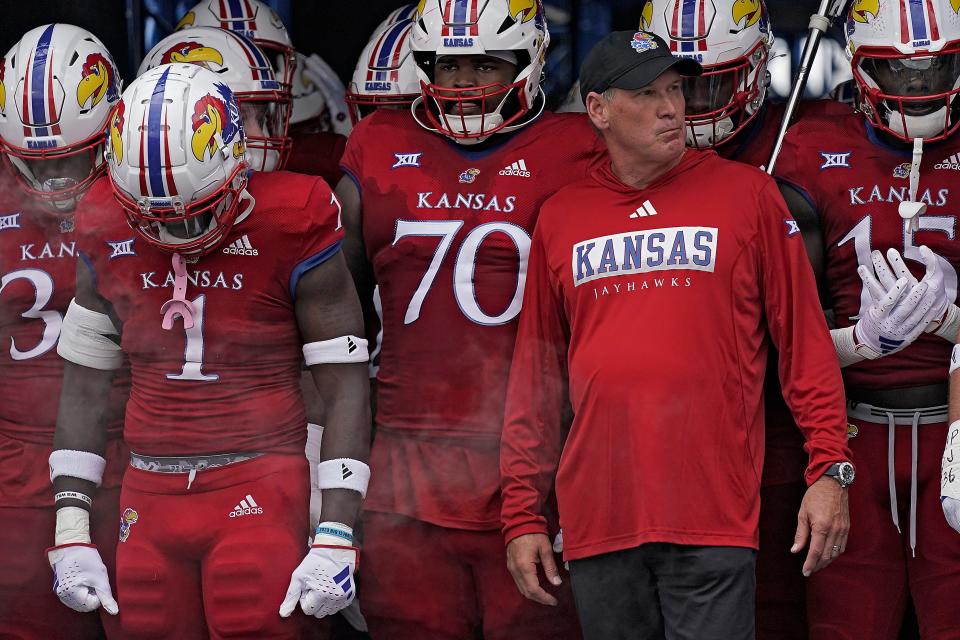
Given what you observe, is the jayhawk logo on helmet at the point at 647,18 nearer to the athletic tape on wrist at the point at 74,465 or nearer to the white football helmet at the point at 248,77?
the white football helmet at the point at 248,77

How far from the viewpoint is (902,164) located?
12.6ft

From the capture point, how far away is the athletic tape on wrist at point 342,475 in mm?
3723

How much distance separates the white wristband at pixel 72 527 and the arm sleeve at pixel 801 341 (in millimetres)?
1792

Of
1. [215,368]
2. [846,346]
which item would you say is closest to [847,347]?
[846,346]

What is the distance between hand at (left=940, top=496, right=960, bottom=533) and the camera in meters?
3.33

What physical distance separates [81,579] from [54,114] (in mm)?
1320

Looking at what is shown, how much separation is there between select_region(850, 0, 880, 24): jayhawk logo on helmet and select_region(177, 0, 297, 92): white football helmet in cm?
190

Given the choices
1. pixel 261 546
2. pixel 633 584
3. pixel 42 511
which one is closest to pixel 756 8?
pixel 633 584

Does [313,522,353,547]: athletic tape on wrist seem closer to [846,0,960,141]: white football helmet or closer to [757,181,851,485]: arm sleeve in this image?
[757,181,851,485]: arm sleeve

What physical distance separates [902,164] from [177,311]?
73.3 inches

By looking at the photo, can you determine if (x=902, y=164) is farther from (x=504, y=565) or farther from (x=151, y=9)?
(x=151, y=9)

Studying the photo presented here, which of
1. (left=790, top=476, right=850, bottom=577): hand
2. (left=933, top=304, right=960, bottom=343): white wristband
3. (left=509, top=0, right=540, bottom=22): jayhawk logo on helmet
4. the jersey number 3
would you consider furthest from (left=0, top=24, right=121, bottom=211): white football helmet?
(left=933, top=304, right=960, bottom=343): white wristband

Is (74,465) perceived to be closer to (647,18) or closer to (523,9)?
(523,9)

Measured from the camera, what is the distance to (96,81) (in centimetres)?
436
